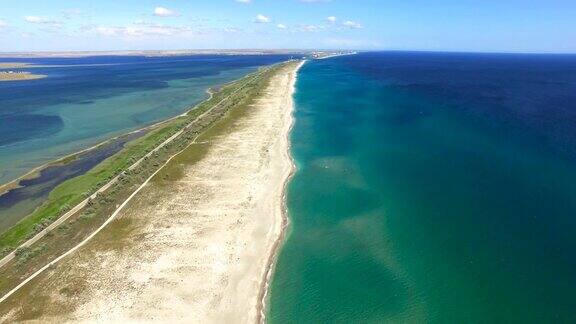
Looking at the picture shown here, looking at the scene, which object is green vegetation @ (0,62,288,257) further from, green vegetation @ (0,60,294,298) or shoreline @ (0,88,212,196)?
shoreline @ (0,88,212,196)

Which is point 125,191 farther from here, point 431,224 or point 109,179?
point 431,224

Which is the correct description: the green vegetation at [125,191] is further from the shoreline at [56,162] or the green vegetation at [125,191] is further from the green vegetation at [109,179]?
the shoreline at [56,162]

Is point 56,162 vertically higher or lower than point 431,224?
higher

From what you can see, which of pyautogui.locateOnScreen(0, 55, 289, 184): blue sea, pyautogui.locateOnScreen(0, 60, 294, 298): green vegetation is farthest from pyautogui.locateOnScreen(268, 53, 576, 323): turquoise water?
pyautogui.locateOnScreen(0, 55, 289, 184): blue sea

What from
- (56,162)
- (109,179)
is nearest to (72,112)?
(56,162)

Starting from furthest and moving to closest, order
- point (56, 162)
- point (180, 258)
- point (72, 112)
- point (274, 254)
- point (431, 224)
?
1. point (72, 112)
2. point (56, 162)
3. point (431, 224)
4. point (274, 254)
5. point (180, 258)

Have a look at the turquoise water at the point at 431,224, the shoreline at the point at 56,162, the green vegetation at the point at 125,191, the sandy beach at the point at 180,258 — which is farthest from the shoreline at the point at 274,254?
the shoreline at the point at 56,162

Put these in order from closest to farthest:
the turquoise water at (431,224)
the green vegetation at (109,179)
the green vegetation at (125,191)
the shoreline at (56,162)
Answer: the turquoise water at (431,224) < the green vegetation at (125,191) < the green vegetation at (109,179) < the shoreline at (56,162)
